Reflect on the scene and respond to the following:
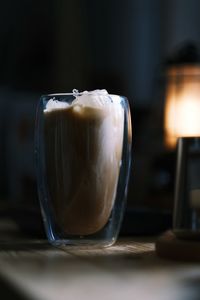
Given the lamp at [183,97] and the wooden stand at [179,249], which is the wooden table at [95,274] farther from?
the lamp at [183,97]

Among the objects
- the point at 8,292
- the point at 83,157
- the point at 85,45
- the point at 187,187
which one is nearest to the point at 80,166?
the point at 83,157

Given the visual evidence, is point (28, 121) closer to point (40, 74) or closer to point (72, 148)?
point (40, 74)

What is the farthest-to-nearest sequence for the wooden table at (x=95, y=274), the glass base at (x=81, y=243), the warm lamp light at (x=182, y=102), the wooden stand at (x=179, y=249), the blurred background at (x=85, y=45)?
Answer: the blurred background at (x=85, y=45), the warm lamp light at (x=182, y=102), the glass base at (x=81, y=243), the wooden stand at (x=179, y=249), the wooden table at (x=95, y=274)

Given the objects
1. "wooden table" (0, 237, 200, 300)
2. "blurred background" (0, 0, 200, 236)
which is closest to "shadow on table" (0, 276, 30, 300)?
"wooden table" (0, 237, 200, 300)

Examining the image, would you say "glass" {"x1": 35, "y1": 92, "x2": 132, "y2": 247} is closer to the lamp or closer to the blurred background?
the lamp

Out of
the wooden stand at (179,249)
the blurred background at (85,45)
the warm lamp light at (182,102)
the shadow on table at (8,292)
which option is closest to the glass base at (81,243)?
the wooden stand at (179,249)
